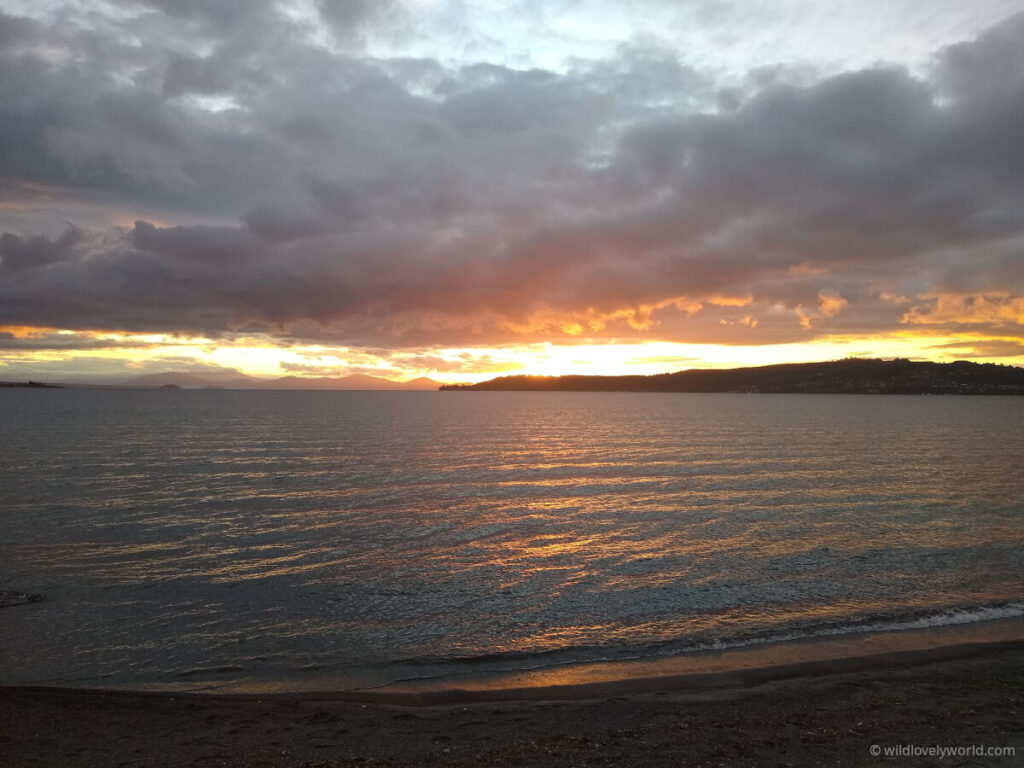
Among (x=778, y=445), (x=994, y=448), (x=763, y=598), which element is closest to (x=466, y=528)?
(x=763, y=598)

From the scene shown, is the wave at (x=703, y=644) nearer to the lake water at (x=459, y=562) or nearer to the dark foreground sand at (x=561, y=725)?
the lake water at (x=459, y=562)

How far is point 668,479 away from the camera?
4516 centimetres

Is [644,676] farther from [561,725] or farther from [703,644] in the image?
[561,725]

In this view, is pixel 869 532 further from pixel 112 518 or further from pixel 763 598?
pixel 112 518

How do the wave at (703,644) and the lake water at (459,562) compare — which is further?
the lake water at (459,562)

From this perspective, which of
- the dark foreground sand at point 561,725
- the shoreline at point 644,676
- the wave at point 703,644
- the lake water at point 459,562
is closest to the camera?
the dark foreground sand at point 561,725

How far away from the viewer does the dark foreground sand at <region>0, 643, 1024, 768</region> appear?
1076 cm

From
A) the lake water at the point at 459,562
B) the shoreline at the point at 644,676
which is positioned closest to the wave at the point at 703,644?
the lake water at the point at 459,562

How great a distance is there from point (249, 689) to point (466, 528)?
16.6 meters

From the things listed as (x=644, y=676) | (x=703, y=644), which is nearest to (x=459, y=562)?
(x=703, y=644)

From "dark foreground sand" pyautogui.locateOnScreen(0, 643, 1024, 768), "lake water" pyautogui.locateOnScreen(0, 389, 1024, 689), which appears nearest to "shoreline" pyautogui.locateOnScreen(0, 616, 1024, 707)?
"dark foreground sand" pyautogui.locateOnScreen(0, 643, 1024, 768)

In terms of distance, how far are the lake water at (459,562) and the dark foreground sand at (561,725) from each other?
2099 mm

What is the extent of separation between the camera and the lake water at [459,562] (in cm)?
1681

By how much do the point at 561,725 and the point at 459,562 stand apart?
42.8ft
